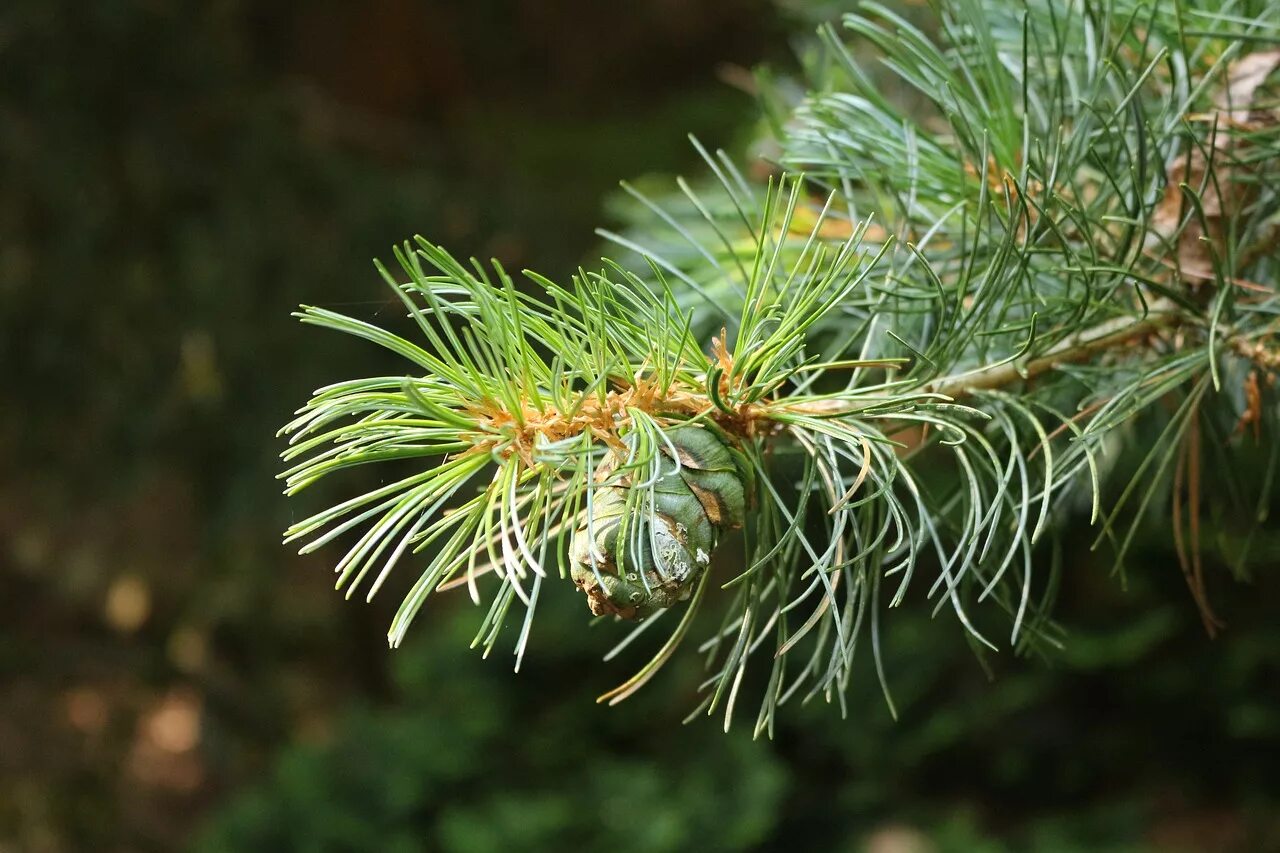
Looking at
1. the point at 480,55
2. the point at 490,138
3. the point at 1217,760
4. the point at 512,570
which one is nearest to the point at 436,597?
the point at 490,138

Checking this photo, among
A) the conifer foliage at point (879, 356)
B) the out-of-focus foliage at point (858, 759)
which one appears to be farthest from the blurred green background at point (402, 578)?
the conifer foliage at point (879, 356)

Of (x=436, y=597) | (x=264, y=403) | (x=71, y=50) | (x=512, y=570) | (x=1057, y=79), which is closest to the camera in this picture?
(x=512, y=570)

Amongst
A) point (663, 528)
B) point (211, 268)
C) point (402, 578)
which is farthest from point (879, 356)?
point (402, 578)

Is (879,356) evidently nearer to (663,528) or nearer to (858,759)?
(663,528)

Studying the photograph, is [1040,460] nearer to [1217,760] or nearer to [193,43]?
[193,43]

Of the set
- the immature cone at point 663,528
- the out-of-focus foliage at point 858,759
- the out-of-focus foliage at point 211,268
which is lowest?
the out-of-focus foliage at point 858,759

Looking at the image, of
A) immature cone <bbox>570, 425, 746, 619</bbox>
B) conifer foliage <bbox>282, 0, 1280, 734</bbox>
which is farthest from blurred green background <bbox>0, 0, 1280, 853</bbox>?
immature cone <bbox>570, 425, 746, 619</bbox>

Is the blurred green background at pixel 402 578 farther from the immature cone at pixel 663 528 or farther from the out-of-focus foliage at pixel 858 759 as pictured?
the immature cone at pixel 663 528
